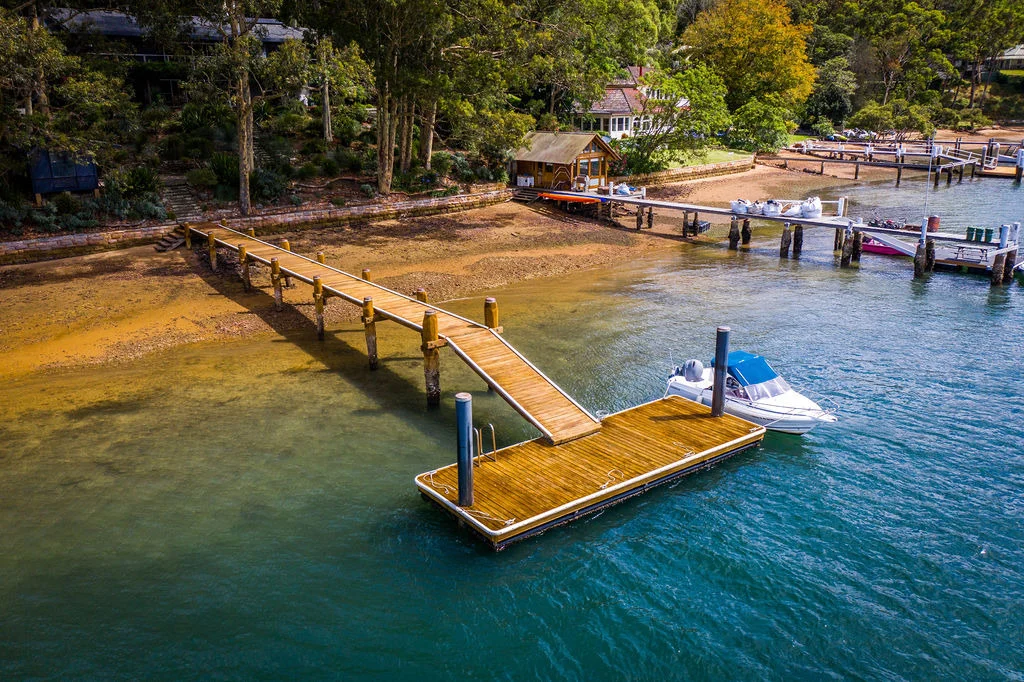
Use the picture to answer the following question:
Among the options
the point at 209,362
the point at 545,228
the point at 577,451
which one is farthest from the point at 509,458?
the point at 545,228

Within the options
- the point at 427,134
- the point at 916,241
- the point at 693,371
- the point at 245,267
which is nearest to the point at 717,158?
the point at 427,134

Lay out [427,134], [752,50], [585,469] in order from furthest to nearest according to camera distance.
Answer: [752,50], [427,134], [585,469]

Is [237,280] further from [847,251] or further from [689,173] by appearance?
[689,173]

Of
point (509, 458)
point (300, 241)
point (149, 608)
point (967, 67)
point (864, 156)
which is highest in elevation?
point (967, 67)

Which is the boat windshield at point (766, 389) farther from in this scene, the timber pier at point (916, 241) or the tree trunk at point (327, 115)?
the tree trunk at point (327, 115)

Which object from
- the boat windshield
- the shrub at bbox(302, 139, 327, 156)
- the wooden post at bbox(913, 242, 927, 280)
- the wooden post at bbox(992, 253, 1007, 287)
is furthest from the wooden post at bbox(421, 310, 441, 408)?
the shrub at bbox(302, 139, 327, 156)

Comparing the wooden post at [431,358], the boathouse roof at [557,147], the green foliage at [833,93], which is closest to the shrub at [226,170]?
the boathouse roof at [557,147]

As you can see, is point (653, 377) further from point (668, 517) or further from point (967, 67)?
point (967, 67)
